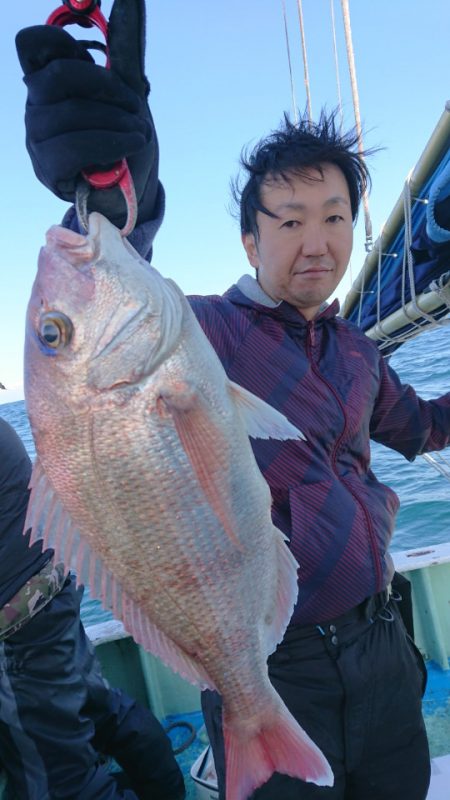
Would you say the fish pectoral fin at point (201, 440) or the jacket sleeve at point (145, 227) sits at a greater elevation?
the jacket sleeve at point (145, 227)

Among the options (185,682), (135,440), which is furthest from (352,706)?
(185,682)

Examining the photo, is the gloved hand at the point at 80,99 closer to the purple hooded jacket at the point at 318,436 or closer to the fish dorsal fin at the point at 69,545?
the purple hooded jacket at the point at 318,436

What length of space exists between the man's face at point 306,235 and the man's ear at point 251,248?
0.31 feet

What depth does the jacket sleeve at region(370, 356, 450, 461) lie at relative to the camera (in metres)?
2.52

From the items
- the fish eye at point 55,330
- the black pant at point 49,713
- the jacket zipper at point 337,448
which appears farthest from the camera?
the black pant at point 49,713

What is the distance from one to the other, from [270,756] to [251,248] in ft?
6.26

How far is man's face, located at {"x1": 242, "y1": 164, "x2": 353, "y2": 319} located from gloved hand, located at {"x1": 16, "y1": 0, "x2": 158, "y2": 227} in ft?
2.14

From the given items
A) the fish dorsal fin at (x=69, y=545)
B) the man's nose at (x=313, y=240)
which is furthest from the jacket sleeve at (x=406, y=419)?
the fish dorsal fin at (x=69, y=545)

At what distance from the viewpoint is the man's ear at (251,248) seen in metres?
2.34

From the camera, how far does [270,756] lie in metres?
1.64

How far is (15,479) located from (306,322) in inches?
71.2

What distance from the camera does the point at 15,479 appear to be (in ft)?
9.66

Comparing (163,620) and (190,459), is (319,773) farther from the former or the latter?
(190,459)

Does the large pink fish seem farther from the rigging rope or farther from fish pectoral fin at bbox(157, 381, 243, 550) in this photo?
the rigging rope
